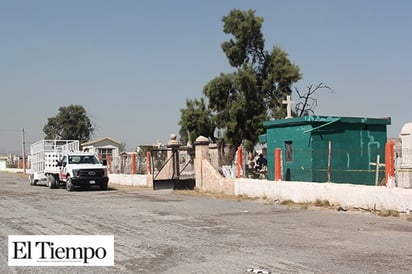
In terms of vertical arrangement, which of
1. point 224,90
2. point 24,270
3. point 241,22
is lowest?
point 24,270

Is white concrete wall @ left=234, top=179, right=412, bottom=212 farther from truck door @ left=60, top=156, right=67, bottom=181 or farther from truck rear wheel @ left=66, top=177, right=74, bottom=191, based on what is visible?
truck door @ left=60, top=156, right=67, bottom=181

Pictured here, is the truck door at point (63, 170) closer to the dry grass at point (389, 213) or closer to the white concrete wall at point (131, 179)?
the white concrete wall at point (131, 179)

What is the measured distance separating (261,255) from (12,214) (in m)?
10.1

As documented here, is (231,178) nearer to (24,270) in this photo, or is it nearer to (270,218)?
(270,218)

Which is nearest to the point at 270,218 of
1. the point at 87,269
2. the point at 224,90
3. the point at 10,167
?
the point at 87,269

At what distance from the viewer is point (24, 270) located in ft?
27.4

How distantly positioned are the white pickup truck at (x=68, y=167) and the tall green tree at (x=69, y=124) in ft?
193

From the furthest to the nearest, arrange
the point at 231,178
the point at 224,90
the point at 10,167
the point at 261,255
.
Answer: the point at 10,167
the point at 224,90
the point at 231,178
the point at 261,255

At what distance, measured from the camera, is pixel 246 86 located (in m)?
41.3

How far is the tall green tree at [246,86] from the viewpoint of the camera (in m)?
41.2

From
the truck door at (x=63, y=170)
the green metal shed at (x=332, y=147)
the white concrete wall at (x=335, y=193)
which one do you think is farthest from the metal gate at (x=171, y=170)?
the green metal shed at (x=332, y=147)

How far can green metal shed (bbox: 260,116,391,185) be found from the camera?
20234 millimetres

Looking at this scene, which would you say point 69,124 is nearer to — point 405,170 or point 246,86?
point 246,86

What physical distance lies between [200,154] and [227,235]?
14.0 m
